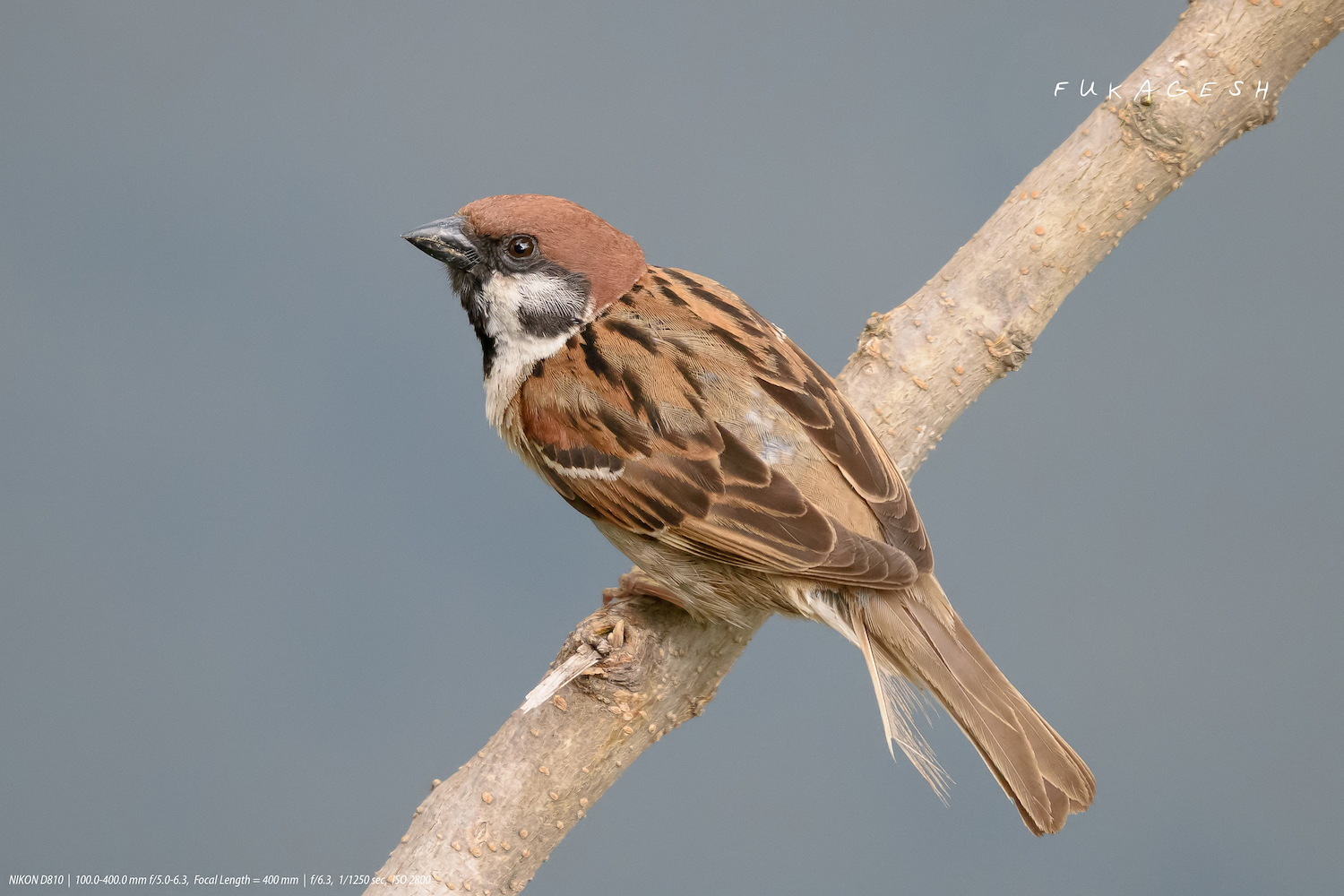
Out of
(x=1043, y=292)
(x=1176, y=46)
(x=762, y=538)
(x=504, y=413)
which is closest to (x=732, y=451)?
(x=762, y=538)

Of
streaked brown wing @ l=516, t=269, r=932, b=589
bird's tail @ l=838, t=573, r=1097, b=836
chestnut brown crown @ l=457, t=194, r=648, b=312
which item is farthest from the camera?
chestnut brown crown @ l=457, t=194, r=648, b=312

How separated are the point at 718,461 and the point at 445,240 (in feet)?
3.57

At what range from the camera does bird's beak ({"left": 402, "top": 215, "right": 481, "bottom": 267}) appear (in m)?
4.03

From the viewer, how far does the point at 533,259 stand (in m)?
4.04

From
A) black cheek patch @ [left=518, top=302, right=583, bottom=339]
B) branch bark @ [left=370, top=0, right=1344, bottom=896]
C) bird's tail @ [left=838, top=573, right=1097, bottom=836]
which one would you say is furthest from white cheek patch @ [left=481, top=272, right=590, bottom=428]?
bird's tail @ [left=838, top=573, right=1097, bottom=836]

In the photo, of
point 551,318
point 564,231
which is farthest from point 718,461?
point 564,231

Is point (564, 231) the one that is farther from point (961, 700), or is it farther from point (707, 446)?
point (961, 700)

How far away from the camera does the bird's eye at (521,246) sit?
4.01 m

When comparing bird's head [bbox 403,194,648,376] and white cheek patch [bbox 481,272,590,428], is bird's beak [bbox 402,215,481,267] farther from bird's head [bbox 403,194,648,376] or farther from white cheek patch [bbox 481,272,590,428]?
white cheek patch [bbox 481,272,590,428]

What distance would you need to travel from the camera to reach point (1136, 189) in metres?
4.20

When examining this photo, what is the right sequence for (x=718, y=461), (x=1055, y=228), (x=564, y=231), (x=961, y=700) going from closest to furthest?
(x=961, y=700) < (x=718, y=461) < (x=564, y=231) < (x=1055, y=228)

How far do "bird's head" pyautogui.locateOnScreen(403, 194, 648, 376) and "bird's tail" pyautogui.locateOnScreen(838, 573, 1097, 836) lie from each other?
1241mm

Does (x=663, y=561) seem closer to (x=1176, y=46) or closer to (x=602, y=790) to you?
(x=602, y=790)

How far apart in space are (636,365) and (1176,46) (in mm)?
1986
